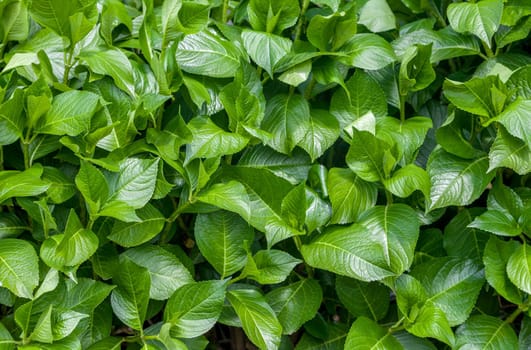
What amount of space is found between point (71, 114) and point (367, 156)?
0.49 m

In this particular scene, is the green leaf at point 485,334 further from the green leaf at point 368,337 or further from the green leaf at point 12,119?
the green leaf at point 12,119

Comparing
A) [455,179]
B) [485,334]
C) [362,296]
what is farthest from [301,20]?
[485,334]

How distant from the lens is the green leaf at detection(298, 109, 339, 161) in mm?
1247

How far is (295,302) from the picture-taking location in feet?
4.01

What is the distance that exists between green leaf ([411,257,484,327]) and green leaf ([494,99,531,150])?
23 centimetres

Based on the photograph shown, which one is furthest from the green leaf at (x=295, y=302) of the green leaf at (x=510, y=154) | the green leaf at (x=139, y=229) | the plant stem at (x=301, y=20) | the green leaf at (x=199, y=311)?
the plant stem at (x=301, y=20)

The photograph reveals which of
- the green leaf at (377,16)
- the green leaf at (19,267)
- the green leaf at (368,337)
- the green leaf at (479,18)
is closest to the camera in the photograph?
the green leaf at (19,267)

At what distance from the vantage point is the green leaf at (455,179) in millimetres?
1198

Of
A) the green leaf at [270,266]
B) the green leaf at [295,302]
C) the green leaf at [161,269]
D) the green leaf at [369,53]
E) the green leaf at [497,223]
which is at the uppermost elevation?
the green leaf at [369,53]

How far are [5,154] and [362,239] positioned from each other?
62 cm

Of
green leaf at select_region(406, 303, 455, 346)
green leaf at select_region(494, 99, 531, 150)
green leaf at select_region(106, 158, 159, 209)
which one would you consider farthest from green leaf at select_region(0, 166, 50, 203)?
green leaf at select_region(494, 99, 531, 150)

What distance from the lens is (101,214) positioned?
1106 millimetres

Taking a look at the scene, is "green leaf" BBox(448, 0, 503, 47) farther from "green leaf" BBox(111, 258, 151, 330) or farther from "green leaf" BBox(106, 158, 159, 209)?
"green leaf" BBox(111, 258, 151, 330)

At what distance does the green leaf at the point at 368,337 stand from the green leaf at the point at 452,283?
3.8 inches
